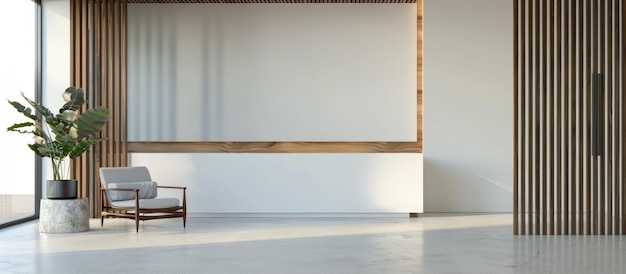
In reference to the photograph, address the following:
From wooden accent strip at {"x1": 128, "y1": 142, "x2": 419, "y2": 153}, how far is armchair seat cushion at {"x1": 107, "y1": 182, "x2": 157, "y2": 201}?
4.72 ft

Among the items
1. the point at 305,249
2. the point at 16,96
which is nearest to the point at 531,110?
the point at 305,249

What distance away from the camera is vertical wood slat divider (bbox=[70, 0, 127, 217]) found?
1092 cm

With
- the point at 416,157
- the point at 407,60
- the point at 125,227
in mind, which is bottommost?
the point at 125,227

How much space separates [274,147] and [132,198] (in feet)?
7.47

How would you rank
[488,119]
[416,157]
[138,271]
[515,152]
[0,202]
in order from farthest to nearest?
[488,119], [416,157], [0,202], [515,152], [138,271]

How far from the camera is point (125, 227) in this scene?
9.62 meters

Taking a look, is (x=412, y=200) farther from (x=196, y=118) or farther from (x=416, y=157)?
(x=196, y=118)

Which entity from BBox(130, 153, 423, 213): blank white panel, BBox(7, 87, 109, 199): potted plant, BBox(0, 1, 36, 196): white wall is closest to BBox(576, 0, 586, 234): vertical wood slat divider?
BBox(130, 153, 423, 213): blank white panel

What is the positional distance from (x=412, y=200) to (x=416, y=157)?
58 centimetres

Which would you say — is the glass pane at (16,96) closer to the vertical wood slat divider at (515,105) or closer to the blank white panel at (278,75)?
the blank white panel at (278,75)

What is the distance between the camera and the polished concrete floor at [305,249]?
21.4 ft

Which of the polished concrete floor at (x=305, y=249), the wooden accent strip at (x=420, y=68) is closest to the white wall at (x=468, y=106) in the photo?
the wooden accent strip at (x=420, y=68)

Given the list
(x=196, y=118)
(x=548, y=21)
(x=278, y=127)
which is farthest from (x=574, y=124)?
(x=196, y=118)

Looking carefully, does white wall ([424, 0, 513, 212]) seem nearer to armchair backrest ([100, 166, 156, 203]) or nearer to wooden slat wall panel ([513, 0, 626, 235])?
wooden slat wall panel ([513, 0, 626, 235])
